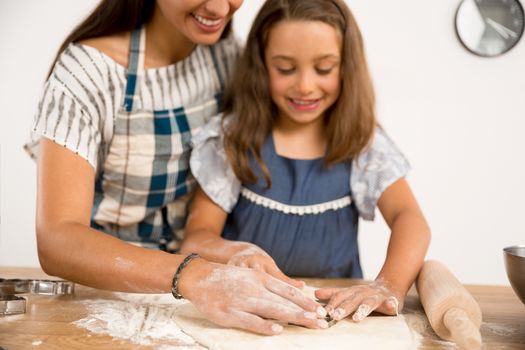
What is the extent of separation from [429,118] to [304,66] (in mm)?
2022

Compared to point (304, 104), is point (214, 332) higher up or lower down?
lower down

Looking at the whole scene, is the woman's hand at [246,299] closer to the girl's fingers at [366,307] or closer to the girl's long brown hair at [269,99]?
the girl's fingers at [366,307]

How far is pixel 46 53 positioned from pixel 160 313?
2.44 m

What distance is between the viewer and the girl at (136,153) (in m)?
0.95

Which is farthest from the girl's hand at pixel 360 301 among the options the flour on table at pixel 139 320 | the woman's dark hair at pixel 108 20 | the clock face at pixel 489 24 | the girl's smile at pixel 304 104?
the clock face at pixel 489 24

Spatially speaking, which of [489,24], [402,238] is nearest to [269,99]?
[402,238]

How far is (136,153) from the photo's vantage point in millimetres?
1310

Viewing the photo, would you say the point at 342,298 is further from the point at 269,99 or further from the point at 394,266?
the point at 269,99

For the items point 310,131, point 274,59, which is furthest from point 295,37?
point 310,131

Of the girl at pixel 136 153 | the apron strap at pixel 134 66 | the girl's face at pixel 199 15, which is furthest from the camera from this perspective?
the apron strap at pixel 134 66

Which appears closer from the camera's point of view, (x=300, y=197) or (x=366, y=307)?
(x=366, y=307)

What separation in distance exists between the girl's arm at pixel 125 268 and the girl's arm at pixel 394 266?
77mm

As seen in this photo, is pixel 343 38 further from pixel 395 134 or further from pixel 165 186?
pixel 395 134

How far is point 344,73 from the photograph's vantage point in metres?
1.37
